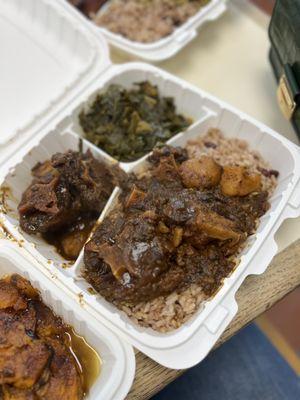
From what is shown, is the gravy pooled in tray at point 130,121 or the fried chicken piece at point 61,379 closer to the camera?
the fried chicken piece at point 61,379

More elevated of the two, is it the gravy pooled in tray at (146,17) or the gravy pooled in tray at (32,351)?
the gravy pooled in tray at (146,17)

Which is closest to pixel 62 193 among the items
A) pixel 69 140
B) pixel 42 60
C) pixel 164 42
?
pixel 69 140

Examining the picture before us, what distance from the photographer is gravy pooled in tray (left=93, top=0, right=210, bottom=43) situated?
2404 mm

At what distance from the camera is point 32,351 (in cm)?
143

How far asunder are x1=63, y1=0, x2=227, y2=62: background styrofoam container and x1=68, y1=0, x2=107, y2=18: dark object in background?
24cm

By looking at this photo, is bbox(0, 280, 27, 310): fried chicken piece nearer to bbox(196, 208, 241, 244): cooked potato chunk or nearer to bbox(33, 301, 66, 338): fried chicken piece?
bbox(33, 301, 66, 338): fried chicken piece

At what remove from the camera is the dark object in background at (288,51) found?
5.75ft

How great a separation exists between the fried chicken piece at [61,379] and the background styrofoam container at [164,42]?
147cm

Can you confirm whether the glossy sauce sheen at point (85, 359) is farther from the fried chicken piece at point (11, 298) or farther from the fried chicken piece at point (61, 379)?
the fried chicken piece at point (11, 298)

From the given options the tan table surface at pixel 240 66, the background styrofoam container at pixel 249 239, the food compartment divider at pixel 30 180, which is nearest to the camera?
the background styrofoam container at pixel 249 239

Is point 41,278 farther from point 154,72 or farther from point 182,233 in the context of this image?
point 154,72

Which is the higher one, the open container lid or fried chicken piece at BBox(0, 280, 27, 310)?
the open container lid

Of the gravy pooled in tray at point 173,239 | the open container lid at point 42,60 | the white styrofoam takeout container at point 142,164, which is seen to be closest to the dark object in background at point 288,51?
the white styrofoam takeout container at point 142,164

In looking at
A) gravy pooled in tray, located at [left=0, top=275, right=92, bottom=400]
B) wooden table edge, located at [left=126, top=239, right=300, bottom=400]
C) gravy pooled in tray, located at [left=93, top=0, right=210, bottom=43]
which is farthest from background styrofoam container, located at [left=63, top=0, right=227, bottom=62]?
gravy pooled in tray, located at [left=0, top=275, right=92, bottom=400]
